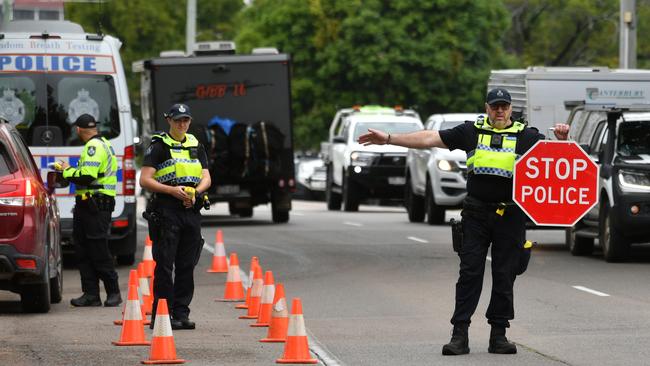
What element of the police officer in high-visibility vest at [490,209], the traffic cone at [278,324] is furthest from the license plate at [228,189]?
the police officer in high-visibility vest at [490,209]

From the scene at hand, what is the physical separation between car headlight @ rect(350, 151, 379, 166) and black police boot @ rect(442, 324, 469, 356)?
21.4 metres

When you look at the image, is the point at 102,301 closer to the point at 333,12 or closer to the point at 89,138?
the point at 89,138

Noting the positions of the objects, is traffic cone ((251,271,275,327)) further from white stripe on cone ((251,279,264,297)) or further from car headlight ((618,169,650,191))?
car headlight ((618,169,650,191))

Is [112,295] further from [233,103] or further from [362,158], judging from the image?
[362,158]

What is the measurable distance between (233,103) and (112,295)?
41.5 feet

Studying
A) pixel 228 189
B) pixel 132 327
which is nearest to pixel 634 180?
pixel 132 327

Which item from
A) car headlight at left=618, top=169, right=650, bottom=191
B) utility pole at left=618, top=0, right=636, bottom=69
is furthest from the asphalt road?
utility pole at left=618, top=0, right=636, bottom=69

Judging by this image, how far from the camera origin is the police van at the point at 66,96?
1917 centimetres

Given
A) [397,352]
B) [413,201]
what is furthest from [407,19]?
[397,352]

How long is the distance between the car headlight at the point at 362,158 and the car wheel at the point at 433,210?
4.08 m

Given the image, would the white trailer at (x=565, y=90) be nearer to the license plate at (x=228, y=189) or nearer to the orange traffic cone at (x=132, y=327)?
the license plate at (x=228, y=189)

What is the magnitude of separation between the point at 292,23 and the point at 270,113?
27.5 metres

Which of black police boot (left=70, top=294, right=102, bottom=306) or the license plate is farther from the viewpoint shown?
the license plate

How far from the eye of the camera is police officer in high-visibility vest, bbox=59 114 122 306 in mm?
15023
